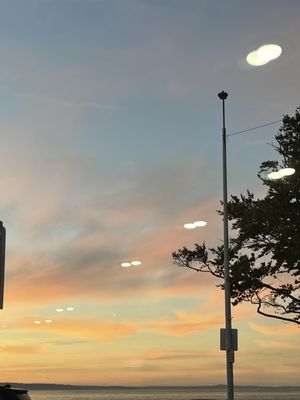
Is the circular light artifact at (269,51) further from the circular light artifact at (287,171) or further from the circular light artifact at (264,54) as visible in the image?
the circular light artifact at (287,171)

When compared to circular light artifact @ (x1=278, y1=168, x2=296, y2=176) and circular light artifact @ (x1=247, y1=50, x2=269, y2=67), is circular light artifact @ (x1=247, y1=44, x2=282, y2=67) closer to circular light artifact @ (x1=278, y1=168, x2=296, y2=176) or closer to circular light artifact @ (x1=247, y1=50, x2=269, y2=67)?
circular light artifact @ (x1=247, y1=50, x2=269, y2=67)

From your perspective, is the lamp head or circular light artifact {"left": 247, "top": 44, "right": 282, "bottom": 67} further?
the lamp head

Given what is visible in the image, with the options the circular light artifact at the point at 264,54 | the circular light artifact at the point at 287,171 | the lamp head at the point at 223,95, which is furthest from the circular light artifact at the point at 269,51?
the lamp head at the point at 223,95

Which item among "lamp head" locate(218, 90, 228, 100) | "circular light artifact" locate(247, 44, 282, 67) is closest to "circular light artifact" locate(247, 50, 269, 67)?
"circular light artifact" locate(247, 44, 282, 67)

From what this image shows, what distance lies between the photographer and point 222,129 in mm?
21641

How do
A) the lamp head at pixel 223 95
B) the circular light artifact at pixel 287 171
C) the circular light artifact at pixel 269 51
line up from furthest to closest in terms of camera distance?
the lamp head at pixel 223 95 → the circular light artifact at pixel 287 171 → the circular light artifact at pixel 269 51

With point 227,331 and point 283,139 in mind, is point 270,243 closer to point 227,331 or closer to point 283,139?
point 283,139

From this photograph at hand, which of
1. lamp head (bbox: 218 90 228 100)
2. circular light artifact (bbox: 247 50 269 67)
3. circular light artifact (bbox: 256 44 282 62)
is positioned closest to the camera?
circular light artifact (bbox: 256 44 282 62)

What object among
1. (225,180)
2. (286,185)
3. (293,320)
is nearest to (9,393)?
(225,180)

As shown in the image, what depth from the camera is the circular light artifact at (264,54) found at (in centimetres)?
1375

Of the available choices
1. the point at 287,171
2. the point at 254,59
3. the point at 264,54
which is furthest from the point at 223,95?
the point at 264,54

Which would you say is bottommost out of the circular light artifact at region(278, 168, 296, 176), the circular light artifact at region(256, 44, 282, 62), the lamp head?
the circular light artifact at region(278, 168, 296, 176)

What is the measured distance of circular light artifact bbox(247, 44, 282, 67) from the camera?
541 inches

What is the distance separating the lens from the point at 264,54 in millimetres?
14031
